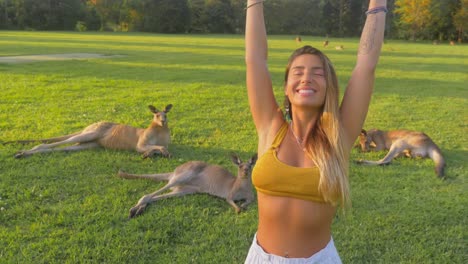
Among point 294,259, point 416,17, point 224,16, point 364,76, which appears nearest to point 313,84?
point 364,76

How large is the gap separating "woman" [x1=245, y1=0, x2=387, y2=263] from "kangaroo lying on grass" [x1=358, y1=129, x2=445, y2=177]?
4322 mm

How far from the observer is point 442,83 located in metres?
15.8

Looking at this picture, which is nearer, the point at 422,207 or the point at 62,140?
the point at 422,207

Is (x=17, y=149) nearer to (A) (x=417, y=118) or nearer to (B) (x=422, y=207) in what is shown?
(B) (x=422, y=207)

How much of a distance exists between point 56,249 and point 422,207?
3.75 metres

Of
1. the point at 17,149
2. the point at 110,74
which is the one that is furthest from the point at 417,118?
the point at 110,74

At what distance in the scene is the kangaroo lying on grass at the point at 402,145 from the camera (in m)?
6.81

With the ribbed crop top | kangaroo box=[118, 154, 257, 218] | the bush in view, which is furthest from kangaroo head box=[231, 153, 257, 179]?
the bush

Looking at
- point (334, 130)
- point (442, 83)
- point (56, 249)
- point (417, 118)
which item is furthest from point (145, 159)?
point (442, 83)

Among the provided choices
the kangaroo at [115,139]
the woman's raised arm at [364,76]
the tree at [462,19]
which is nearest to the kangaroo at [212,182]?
the kangaroo at [115,139]

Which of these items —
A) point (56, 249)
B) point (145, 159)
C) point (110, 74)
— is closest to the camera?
point (56, 249)

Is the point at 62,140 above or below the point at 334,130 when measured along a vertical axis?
below

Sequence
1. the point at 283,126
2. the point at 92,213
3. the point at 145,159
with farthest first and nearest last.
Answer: the point at 145,159 < the point at 92,213 < the point at 283,126

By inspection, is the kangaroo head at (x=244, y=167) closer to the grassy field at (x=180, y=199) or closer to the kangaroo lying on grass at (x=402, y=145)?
the grassy field at (x=180, y=199)
